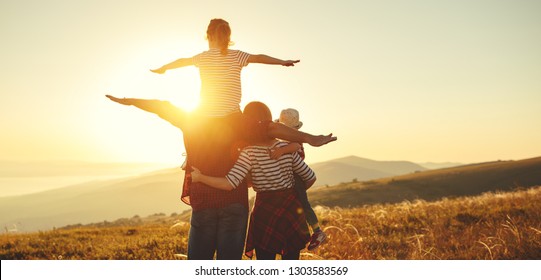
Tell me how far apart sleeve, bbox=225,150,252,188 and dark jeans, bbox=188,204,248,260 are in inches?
9.9

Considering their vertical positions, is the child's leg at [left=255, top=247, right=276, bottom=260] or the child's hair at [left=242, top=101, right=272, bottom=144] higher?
the child's hair at [left=242, top=101, right=272, bottom=144]

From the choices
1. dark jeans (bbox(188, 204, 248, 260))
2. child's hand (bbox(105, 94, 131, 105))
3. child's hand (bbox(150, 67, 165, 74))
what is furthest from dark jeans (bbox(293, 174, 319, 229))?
child's hand (bbox(105, 94, 131, 105))

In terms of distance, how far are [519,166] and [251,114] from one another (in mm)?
78441

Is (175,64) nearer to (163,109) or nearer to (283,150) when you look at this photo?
(163,109)

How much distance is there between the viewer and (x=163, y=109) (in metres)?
4.20

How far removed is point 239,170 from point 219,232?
65cm

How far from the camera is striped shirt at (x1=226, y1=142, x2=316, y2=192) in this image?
441cm

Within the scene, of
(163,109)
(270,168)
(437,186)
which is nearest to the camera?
(163,109)

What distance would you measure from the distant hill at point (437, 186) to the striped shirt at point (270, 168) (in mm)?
47457

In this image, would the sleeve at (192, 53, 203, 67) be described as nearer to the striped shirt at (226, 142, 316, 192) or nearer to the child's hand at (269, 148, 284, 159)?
the striped shirt at (226, 142, 316, 192)

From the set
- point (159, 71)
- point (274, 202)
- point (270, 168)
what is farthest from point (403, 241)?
point (159, 71)

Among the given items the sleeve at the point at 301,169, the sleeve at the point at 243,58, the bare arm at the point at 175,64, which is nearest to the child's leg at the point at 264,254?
the sleeve at the point at 301,169

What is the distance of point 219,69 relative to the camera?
14.2 ft
